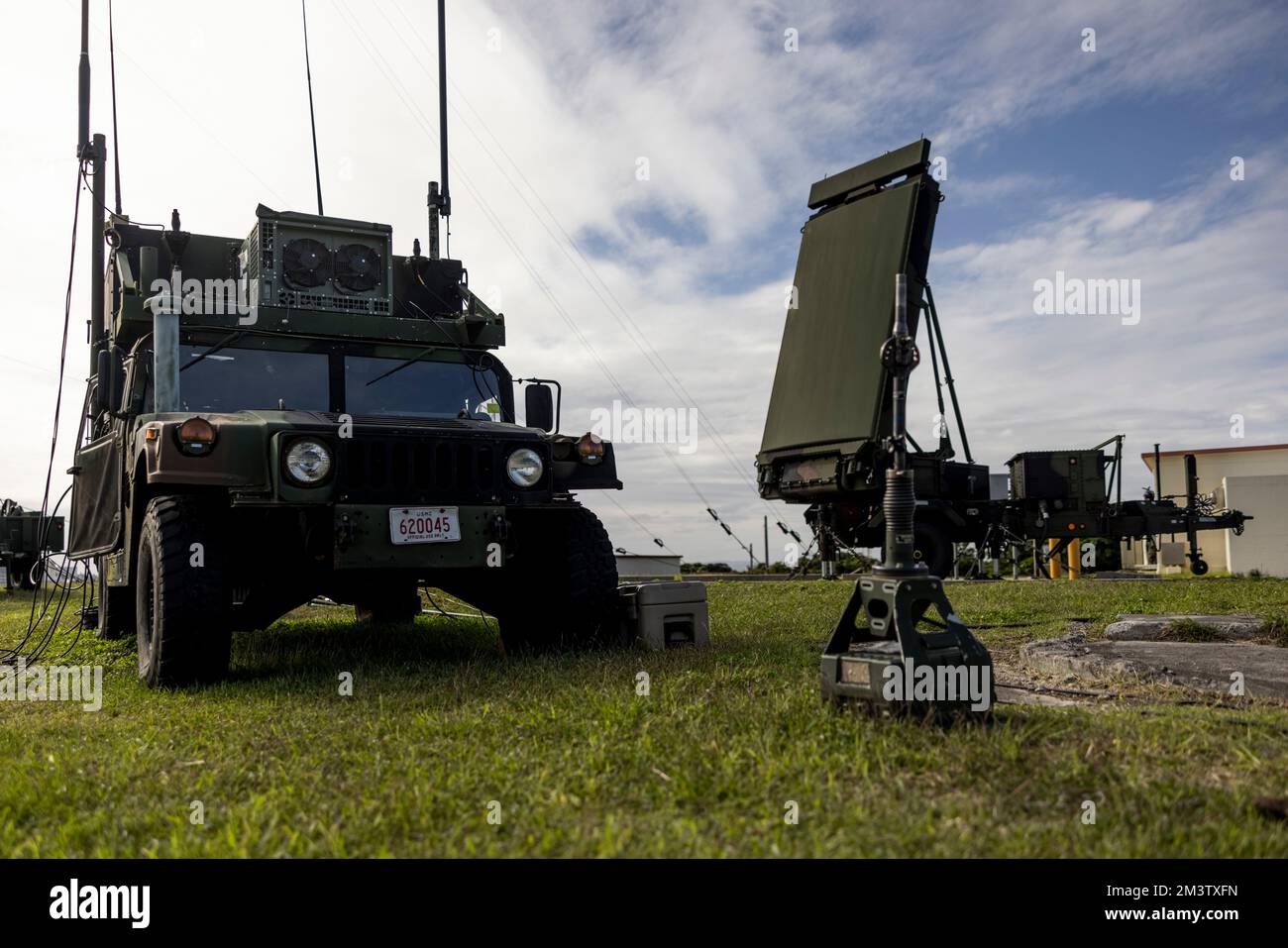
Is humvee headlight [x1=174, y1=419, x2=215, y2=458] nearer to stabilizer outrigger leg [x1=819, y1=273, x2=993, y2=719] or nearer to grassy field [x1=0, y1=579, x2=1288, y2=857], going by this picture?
grassy field [x1=0, y1=579, x2=1288, y2=857]

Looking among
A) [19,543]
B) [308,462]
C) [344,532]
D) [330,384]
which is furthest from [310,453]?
[19,543]

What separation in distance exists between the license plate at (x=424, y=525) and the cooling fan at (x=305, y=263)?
2611mm

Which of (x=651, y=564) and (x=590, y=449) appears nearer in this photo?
(x=590, y=449)

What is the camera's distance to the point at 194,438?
218 inches

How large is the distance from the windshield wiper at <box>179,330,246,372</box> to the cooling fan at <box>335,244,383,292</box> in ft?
3.22

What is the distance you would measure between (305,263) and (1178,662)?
6.20 m

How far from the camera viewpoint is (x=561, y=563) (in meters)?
6.54

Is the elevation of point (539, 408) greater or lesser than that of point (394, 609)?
greater

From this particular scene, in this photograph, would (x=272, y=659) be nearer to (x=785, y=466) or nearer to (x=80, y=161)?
(x=785, y=466)

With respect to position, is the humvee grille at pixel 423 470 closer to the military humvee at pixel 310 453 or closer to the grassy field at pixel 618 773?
the military humvee at pixel 310 453

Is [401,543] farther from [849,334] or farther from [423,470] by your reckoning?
[849,334]

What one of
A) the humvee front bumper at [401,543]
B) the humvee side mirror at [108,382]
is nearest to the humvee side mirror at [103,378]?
the humvee side mirror at [108,382]

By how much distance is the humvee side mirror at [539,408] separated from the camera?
285 inches

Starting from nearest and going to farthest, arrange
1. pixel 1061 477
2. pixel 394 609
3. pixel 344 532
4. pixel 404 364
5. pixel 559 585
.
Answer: pixel 344 532 → pixel 559 585 → pixel 404 364 → pixel 394 609 → pixel 1061 477
